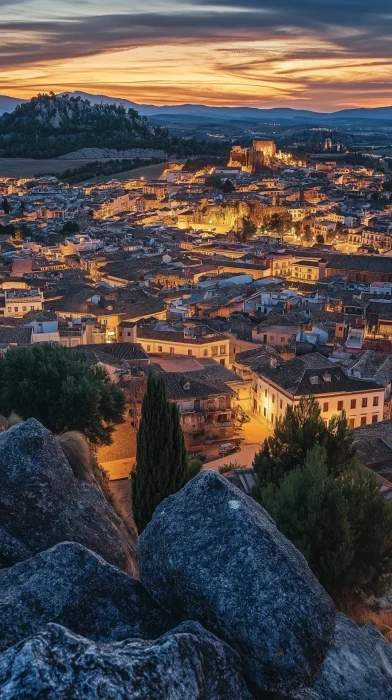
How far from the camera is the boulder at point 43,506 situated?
765 centimetres

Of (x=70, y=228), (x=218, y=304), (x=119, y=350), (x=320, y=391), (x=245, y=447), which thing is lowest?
(x=70, y=228)

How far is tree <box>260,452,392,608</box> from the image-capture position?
1248 centimetres

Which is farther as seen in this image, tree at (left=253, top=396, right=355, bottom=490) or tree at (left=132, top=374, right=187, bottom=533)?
tree at (left=253, top=396, right=355, bottom=490)

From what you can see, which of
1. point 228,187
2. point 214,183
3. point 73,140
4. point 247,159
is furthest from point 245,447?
point 73,140

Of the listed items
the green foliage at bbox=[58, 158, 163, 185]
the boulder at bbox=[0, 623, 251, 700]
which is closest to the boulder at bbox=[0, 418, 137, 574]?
the boulder at bbox=[0, 623, 251, 700]

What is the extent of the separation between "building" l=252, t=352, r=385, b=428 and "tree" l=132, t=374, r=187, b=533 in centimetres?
1516

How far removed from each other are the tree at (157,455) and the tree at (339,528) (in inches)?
77.2

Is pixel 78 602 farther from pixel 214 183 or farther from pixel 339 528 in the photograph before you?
pixel 214 183

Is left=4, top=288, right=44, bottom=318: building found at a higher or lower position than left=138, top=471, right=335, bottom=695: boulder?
lower

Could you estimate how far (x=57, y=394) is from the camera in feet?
66.4

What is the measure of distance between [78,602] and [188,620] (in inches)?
39.2

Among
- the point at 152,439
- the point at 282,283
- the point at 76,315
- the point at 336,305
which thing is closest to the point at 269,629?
the point at 152,439

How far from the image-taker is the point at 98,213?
10112 cm

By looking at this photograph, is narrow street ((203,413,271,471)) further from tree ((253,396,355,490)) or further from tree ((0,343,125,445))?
tree ((253,396,355,490))
